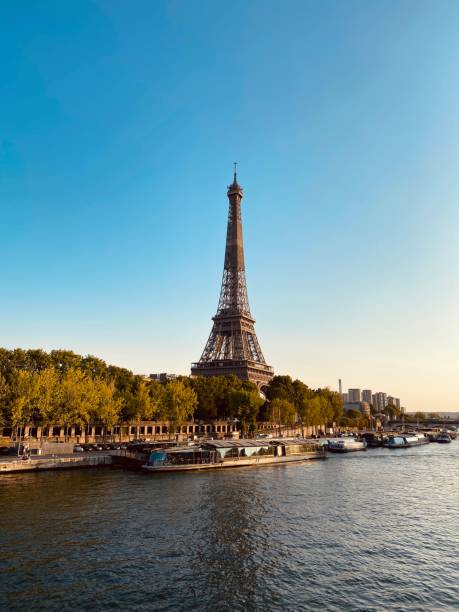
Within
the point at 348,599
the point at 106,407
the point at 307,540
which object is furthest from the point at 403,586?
the point at 106,407

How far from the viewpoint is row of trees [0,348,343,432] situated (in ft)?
301

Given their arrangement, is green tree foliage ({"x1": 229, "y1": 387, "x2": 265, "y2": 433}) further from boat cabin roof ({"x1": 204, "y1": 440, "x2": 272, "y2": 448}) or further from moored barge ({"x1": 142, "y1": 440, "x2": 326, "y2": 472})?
boat cabin roof ({"x1": 204, "y1": 440, "x2": 272, "y2": 448})


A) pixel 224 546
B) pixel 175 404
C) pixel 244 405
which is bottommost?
pixel 224 546

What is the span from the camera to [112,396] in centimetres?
10900

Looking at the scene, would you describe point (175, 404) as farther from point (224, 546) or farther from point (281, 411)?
point (224, 546)

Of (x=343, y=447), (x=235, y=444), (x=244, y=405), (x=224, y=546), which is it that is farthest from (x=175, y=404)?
(x=224, y=546)

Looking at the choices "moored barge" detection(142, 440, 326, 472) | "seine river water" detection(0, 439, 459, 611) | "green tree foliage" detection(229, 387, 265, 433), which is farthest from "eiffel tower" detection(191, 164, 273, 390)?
"seine river water" detection(0, 439, 459, 611)

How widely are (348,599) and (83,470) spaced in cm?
5447

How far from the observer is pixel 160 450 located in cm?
7406

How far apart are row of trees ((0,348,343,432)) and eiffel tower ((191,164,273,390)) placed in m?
13.2

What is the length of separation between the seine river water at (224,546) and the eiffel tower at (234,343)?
115m

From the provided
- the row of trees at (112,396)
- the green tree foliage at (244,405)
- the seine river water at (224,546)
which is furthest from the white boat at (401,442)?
the seine river water at (224,546)

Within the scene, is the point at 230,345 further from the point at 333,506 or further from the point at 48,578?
the point at 48,578

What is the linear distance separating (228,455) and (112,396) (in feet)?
130
